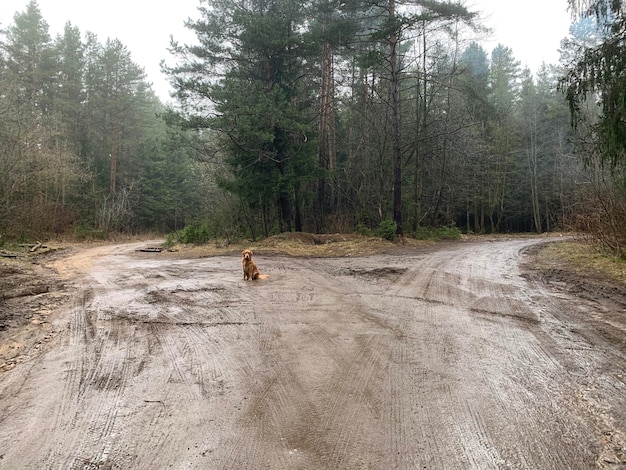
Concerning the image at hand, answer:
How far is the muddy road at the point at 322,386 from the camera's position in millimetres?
2057

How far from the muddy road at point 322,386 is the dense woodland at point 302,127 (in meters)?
5.03

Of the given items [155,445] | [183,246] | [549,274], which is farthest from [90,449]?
[183,246]

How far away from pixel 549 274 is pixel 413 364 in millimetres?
5705

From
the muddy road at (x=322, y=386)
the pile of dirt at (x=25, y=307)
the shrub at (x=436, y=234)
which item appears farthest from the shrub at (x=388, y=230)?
the pile of dirt at (x=25, y=307)

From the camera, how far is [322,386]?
9.28 feet

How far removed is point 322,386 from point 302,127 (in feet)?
39.2

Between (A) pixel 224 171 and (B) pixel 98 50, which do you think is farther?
(B) pixel 98 50

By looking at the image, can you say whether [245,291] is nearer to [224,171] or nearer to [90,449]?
[90,449]

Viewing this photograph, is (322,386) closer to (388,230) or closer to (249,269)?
(249,269)

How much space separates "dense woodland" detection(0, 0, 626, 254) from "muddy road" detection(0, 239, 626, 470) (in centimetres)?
503

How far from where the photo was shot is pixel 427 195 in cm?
2150

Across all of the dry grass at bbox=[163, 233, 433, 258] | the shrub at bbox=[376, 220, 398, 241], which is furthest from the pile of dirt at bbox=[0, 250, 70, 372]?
the shrub at bbox=[376, 220, 398, 241]

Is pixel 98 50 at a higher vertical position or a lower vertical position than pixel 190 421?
higher

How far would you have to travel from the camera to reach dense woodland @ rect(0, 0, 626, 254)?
43.7 feet
